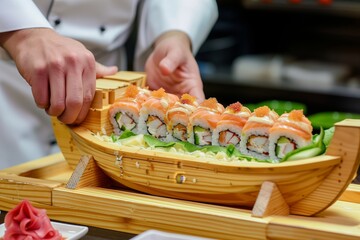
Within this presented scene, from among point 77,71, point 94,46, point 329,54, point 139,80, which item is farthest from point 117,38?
point 329,54

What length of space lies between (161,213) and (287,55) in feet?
10.1

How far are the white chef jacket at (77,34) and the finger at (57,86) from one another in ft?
2.32

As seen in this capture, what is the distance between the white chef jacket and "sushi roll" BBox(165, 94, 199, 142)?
2.61 feet

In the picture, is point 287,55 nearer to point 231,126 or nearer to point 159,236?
point 231,126

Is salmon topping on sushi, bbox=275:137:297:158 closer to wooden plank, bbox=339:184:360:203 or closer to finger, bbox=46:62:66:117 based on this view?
wooden plank, bbox=339:184:360:203

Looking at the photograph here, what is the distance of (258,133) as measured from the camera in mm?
1769

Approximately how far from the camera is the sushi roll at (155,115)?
193 centimetres

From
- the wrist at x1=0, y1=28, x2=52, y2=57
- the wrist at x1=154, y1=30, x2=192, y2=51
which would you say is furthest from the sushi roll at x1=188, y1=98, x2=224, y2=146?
the wrist at x1=154, y1=30, x2=192, y2=51

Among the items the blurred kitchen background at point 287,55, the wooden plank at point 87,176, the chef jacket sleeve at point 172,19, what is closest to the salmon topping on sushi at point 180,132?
the wooden plank at point 87,176

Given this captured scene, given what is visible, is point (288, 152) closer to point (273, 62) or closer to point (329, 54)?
point (273, 62)

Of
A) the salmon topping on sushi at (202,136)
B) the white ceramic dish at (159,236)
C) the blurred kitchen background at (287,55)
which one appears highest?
the salmon topping on sushi at (202,136)

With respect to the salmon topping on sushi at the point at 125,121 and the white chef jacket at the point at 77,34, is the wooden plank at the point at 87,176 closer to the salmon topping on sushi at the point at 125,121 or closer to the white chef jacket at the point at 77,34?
the salmon topping on sushi at the point at 125,121

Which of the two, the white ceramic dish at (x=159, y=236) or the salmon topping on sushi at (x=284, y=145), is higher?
the salmon topping on sushi at (x=284, y=145)

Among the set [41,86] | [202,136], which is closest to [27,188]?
[41,86]
